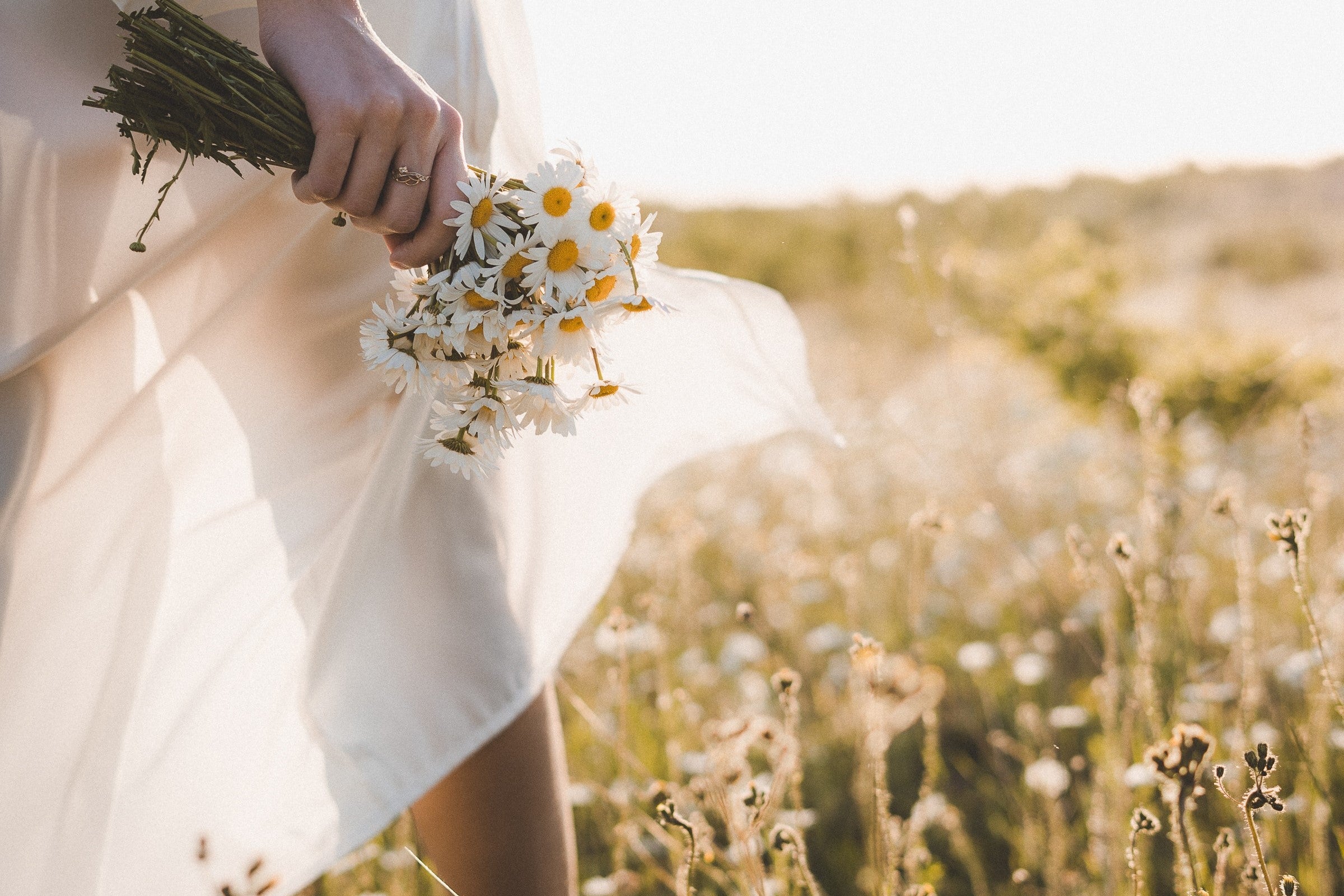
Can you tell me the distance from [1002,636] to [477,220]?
6.27ft

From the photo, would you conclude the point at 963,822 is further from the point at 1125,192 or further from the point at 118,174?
the point at 1125,192

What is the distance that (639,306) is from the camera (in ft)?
2.91

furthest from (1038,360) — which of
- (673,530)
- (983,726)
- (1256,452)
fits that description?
(673,530)

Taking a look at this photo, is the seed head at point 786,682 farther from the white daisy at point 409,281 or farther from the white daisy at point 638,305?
the white daisy at point 409,281

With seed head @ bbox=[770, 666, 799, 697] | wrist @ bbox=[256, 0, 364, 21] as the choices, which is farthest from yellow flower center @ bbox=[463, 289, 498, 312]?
seed head @ bbox=[770, 666, 799, 697]

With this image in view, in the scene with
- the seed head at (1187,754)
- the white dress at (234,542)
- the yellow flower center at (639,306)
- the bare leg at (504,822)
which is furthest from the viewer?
the bare leg at (504,822)

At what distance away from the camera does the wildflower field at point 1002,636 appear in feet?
3.81

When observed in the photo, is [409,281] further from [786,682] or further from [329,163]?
[786,682]

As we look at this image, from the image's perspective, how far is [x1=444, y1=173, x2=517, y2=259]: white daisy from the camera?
0.86 m

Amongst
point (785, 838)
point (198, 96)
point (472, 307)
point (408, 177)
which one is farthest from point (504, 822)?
point (198, 96)

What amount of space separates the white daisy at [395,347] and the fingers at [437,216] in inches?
2.4

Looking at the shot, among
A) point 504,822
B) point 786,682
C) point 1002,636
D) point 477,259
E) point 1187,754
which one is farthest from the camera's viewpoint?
point 1002,636

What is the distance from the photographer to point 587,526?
1.37 metres

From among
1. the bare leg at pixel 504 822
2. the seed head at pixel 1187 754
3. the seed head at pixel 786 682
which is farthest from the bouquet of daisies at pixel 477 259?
the seed head at pixel 1187 754
